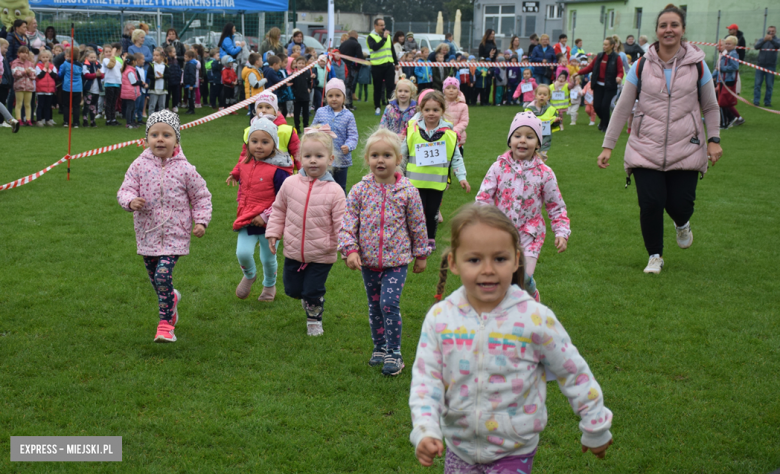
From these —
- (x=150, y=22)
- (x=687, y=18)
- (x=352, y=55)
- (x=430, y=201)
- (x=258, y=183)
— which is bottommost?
(x=430, y=201)

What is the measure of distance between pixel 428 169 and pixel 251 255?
2351 millimetres

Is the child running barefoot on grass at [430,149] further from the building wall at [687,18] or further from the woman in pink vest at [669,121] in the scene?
the building wall at [687,18]

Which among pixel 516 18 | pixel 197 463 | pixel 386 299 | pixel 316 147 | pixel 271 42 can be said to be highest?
pixel 516 18

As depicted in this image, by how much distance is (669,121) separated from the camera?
23.4 feet

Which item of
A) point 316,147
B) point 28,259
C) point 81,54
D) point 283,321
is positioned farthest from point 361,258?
point 81,54

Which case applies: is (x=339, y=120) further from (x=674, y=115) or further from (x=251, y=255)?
(x=674, y=115)

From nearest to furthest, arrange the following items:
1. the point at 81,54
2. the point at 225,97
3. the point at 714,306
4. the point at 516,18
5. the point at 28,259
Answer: the point at 714,306, the point at 28,259, the point at 81,54, the point at 225,97, the point at 516,18

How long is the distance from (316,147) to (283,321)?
5.23 feet

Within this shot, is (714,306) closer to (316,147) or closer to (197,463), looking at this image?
(316,147)

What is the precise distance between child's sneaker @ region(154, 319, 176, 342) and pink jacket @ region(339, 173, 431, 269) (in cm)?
163

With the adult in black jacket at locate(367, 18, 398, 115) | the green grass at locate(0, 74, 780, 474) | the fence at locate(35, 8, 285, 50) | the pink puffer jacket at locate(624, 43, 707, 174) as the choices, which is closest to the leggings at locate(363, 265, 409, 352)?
the green grass at locate(0, 74, 780, 474)

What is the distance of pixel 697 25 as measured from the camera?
3994 centimetres

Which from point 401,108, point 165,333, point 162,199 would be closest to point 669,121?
point 401,108

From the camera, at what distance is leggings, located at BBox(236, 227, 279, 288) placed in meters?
6.60
